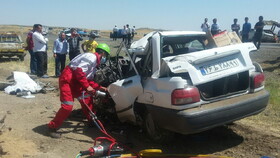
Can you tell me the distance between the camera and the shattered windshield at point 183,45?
5673 millimetres

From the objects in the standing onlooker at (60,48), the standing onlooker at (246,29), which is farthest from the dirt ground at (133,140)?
the standing onlooker at (246,29)

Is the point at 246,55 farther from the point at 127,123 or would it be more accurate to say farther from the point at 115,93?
the point at 127,123

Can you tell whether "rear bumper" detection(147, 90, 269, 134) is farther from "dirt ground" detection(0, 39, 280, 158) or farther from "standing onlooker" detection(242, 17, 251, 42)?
"standing onlooker" detection(242, 17, 251, 42)

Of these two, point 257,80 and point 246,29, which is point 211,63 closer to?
point 257,80

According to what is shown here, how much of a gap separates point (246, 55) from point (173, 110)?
1387 millimetres

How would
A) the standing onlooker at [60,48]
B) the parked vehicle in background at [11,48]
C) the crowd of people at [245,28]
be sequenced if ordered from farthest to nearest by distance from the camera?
the parked vehicle in background at [11,48], the crowd of people at [245,28], the standing onlooker at [60,48]

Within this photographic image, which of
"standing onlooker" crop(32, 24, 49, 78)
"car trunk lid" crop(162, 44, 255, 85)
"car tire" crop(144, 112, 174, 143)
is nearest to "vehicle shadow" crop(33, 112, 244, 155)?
"car tire" crop(144, 112, 174, 143)

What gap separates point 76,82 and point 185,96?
227 centimetres

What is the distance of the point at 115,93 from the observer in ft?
17.9

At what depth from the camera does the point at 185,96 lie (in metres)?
4.21

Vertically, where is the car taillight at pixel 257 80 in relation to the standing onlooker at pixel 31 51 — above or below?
above

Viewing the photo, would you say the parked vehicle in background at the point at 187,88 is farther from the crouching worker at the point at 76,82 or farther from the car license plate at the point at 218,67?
the crouching worker at the point at 76,82

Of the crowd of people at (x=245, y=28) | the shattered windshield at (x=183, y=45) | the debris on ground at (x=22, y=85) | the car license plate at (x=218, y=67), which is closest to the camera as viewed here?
the car license plate at (x=218, y=67)

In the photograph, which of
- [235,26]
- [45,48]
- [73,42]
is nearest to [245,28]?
[235,26]
